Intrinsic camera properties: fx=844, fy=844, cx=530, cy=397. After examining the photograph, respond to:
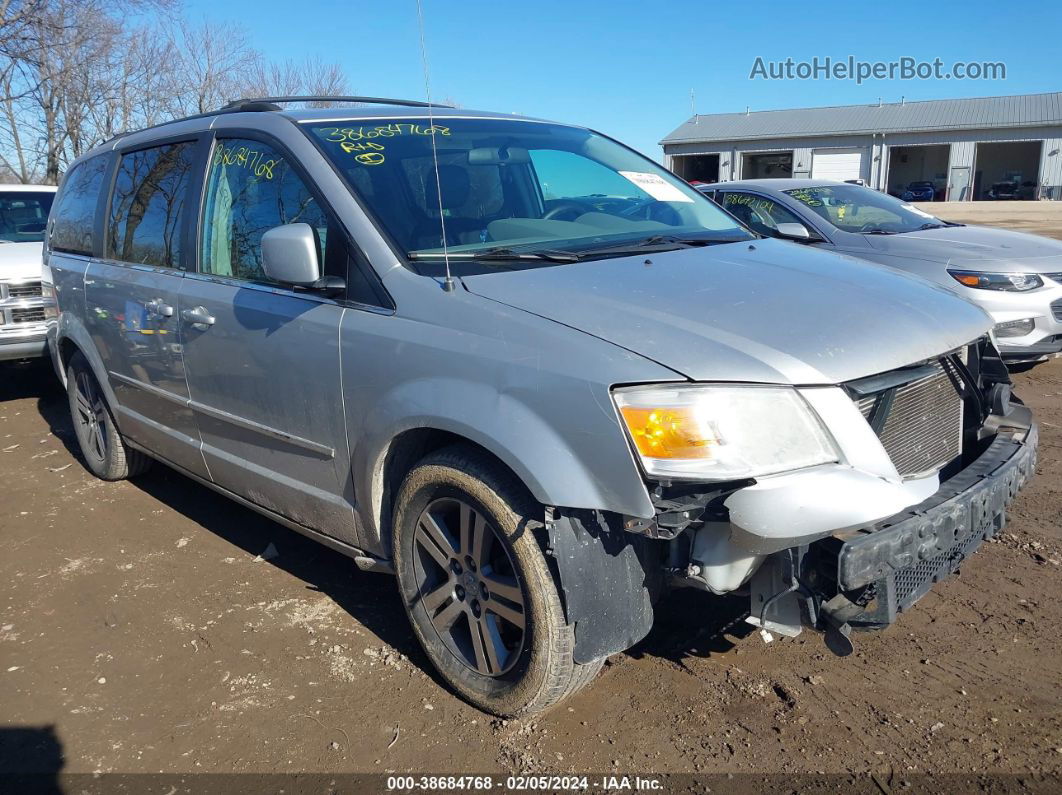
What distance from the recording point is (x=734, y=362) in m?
2.22

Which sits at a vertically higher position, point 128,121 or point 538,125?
point 128,121

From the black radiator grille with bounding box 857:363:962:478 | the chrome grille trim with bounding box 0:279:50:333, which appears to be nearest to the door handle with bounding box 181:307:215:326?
the black radiator grille with bounding box 857:363:962:478

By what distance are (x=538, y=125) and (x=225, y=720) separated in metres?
2.82

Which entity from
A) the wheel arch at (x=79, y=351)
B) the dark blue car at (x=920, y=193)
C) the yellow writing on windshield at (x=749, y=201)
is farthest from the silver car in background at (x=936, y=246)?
the dark blue car at (x=920, y=193)

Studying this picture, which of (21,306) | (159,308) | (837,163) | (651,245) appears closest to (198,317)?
(159,308)

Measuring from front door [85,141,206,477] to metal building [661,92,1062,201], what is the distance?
44.1 meters

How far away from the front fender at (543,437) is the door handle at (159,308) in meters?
1.63

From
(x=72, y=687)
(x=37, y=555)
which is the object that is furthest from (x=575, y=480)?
(x=37, y=555)

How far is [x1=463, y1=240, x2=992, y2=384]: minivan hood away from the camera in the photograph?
7.40ft

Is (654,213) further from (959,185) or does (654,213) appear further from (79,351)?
(959,185)

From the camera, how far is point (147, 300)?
13.0 ft

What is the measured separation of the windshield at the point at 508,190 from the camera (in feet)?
9.91

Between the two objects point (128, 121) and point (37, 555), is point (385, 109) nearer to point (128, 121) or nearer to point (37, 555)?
point (37, 555)

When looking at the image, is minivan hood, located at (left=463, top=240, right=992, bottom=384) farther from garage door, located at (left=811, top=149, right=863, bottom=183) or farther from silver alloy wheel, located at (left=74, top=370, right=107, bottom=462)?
garage door, located at (left=811, top=149, right=863, bottom=183)
